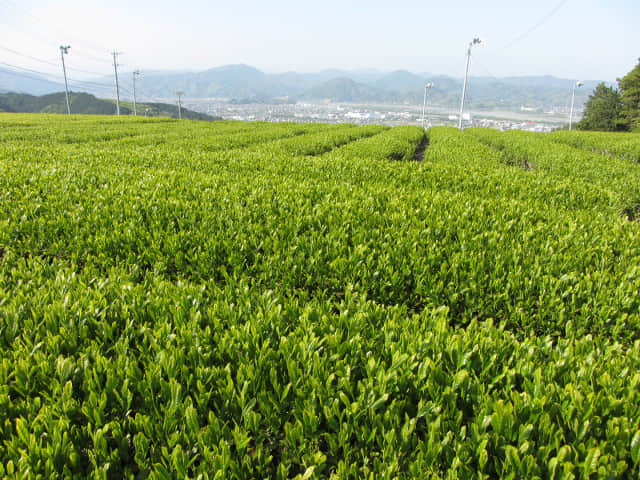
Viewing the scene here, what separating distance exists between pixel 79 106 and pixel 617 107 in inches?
5444

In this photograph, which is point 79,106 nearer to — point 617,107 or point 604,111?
point 604,111

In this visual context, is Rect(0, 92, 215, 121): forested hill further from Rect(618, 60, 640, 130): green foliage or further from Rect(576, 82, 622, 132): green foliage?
Rect(618, 60, 640, 130): green foliage

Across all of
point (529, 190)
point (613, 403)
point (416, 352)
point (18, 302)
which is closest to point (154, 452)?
point (416, 352)

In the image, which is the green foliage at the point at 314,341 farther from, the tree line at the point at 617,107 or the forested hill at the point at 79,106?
the forested hill at the point at 79,106

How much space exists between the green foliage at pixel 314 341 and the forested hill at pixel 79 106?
111568 millimetres

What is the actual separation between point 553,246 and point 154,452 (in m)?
4.42

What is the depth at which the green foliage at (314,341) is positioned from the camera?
5.24 feet

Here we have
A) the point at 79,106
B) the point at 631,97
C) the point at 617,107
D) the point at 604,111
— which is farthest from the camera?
the point at 79,106

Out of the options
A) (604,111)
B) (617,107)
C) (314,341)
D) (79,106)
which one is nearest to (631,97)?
(617,107)

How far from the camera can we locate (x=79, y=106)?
111 meters

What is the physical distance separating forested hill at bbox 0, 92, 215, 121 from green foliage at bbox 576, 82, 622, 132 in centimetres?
9508

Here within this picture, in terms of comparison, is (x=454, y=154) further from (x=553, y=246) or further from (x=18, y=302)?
(x=18, y=302)

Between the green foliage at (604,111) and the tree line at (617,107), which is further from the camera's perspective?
the green foliage at (604,111)

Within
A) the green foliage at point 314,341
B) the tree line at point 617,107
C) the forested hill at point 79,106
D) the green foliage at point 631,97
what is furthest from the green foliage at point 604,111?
the forested hill at point 79,106
